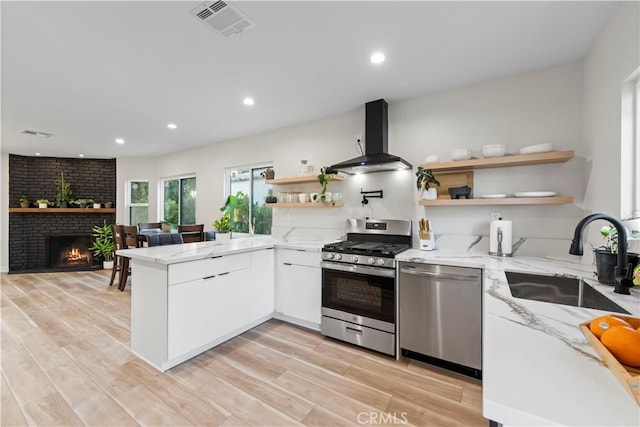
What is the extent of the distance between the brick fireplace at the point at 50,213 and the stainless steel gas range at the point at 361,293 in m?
5.99

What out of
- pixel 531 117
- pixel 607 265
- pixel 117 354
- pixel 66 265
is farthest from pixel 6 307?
pixel 531 117

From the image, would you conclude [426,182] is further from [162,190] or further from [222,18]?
[162,190]

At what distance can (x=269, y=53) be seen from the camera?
2193 millimetres

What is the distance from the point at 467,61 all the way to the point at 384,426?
2748mm

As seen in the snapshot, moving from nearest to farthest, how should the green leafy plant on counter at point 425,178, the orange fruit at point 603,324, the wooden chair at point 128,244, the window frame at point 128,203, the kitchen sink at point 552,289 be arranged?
the orange fruit at point 603,324, the kitchen sink at point 552,289, the green leafy plant on counter at point 425,178, the wooden chair at point 128,244, the window frame at point 128,203

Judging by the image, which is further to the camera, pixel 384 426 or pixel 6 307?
pixel 6 307

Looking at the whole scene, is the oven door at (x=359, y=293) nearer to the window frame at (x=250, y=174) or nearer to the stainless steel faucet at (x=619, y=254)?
the stainless steel faucet at (x=619, y=254)

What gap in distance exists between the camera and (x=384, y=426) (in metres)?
1.64

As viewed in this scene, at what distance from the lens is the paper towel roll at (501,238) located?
2350mm

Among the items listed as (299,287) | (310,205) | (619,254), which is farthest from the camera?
(310,205)

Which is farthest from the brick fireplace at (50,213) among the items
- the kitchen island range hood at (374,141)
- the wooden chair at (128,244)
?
the kitchen island range hood at (374,141)

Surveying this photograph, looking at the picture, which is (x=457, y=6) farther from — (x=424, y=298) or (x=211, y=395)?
(x=211, y=395)

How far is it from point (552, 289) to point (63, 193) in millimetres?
8367

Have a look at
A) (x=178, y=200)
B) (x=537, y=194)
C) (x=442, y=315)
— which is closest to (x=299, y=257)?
(x=442, y=315)
